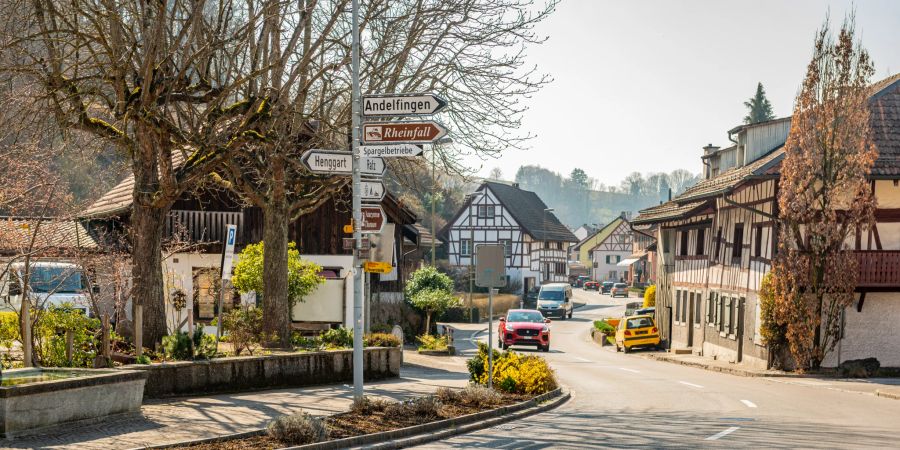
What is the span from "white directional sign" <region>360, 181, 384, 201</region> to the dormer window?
3052 inches

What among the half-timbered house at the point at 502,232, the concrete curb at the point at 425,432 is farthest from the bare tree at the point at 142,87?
the half-timbered house at the point at 502,232

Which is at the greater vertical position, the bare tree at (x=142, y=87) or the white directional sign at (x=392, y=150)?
the bare tree at (x=142, y=87)

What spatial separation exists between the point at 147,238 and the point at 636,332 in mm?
32038

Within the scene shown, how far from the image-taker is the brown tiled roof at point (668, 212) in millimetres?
43781

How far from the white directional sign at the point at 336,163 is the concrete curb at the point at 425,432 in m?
3.92

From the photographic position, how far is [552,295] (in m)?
70.1

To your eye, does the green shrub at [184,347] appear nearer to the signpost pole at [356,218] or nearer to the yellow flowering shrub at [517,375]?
the signpost pole at [356,218]

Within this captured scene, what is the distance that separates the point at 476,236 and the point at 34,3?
7733cm

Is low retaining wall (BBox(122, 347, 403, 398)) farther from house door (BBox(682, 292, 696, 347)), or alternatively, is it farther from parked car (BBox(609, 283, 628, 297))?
parked car (BBox(609, 283, 628, 297))

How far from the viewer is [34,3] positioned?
16.8 metres

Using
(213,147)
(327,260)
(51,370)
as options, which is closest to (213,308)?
(327,260)

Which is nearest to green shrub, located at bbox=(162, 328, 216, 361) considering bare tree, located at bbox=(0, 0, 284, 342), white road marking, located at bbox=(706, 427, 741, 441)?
bare tree, located at bbox=(0, 0, 284, 342)

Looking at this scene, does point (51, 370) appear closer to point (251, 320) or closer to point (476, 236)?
point (251, 320)

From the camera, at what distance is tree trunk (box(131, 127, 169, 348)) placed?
1788cm
